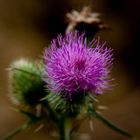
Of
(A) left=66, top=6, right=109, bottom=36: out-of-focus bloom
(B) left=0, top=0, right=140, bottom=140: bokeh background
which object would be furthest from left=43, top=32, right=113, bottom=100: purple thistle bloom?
(B) left=0, top=0, right=140, bottom=140: bokeh background

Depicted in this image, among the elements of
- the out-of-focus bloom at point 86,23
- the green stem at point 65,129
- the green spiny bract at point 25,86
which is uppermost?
the out-of-focus bloom at point 86,23

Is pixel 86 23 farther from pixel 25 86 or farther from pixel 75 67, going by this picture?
pixel 75 67

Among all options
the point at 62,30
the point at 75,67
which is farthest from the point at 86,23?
the point at 62,30

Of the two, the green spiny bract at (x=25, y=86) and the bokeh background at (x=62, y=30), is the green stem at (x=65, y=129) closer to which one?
the green spiny bract at (x=25, y=86)

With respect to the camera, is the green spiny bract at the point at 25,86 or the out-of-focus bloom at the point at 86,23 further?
the out-of-focus bloom at the point at 86,23

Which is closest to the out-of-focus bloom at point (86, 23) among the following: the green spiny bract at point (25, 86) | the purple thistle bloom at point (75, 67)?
the green spiny bract at point (25, 86)

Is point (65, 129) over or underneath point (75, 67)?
underneath

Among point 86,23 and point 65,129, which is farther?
point 86,23

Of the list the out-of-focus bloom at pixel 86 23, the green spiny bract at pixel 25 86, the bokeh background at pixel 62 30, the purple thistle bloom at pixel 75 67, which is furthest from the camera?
the bokeh background at pixel 62 30
